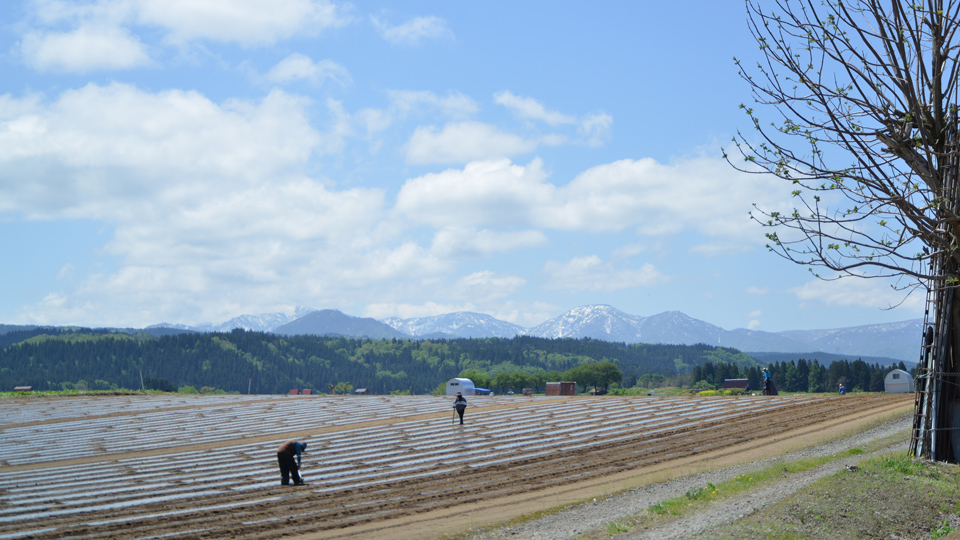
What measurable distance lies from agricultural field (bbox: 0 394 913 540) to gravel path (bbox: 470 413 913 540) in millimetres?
1340

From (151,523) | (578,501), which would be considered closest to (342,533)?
(151,523)

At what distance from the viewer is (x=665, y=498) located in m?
17.4

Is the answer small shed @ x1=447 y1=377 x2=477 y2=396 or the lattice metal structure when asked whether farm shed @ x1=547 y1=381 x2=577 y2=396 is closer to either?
small shed @ x1=447 y1=377 x2=477 y2=396

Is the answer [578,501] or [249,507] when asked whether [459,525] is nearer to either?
[578,501]

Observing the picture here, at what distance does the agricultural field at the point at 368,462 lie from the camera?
17344 mm

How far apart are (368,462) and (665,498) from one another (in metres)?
12.7

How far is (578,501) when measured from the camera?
18625 mm

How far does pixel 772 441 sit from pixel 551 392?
4957 centimetres

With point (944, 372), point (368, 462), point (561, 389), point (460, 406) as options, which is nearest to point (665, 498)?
point (944, 372)

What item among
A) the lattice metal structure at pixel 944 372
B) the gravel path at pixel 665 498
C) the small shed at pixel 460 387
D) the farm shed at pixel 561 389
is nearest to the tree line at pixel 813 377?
the farm shed at pixel 561 389

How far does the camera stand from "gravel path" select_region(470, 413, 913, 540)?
1349 cm

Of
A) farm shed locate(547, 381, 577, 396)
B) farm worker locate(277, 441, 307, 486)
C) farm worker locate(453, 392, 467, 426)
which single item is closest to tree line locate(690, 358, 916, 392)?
farm shed locate(547, 381, 577, 396)

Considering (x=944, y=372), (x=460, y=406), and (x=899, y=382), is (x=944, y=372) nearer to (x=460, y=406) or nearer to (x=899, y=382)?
(x=460, y=406)

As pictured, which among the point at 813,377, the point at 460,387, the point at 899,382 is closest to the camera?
the point at 899,382
